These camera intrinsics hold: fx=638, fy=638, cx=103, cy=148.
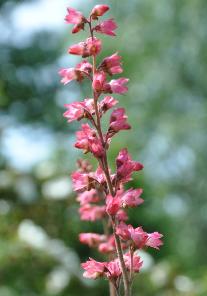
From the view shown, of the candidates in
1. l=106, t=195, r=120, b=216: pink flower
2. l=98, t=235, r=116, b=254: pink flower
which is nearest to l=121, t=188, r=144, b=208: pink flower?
l=106, t=195, r=120, b=216: pink flower

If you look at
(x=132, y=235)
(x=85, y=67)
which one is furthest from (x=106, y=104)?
(x=132, y=235)

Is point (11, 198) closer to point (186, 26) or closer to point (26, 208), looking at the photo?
point (26, 208)

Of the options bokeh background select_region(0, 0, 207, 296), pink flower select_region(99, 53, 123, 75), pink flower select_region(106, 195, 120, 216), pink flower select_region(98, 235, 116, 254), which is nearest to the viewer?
pink flower select_region(106, 195, 120, 216)

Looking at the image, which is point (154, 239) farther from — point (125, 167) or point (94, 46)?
point (94, 46)

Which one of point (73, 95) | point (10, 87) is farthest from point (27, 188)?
point (73, 95)

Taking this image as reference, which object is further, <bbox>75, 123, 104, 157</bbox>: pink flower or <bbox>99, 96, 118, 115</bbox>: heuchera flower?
<bbox>99, 96, 118, 115</bbox>: heuchera flower

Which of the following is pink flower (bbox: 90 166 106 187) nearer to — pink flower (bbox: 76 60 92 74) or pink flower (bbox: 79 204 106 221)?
pink flower (bbox: 76 60 92 74)
